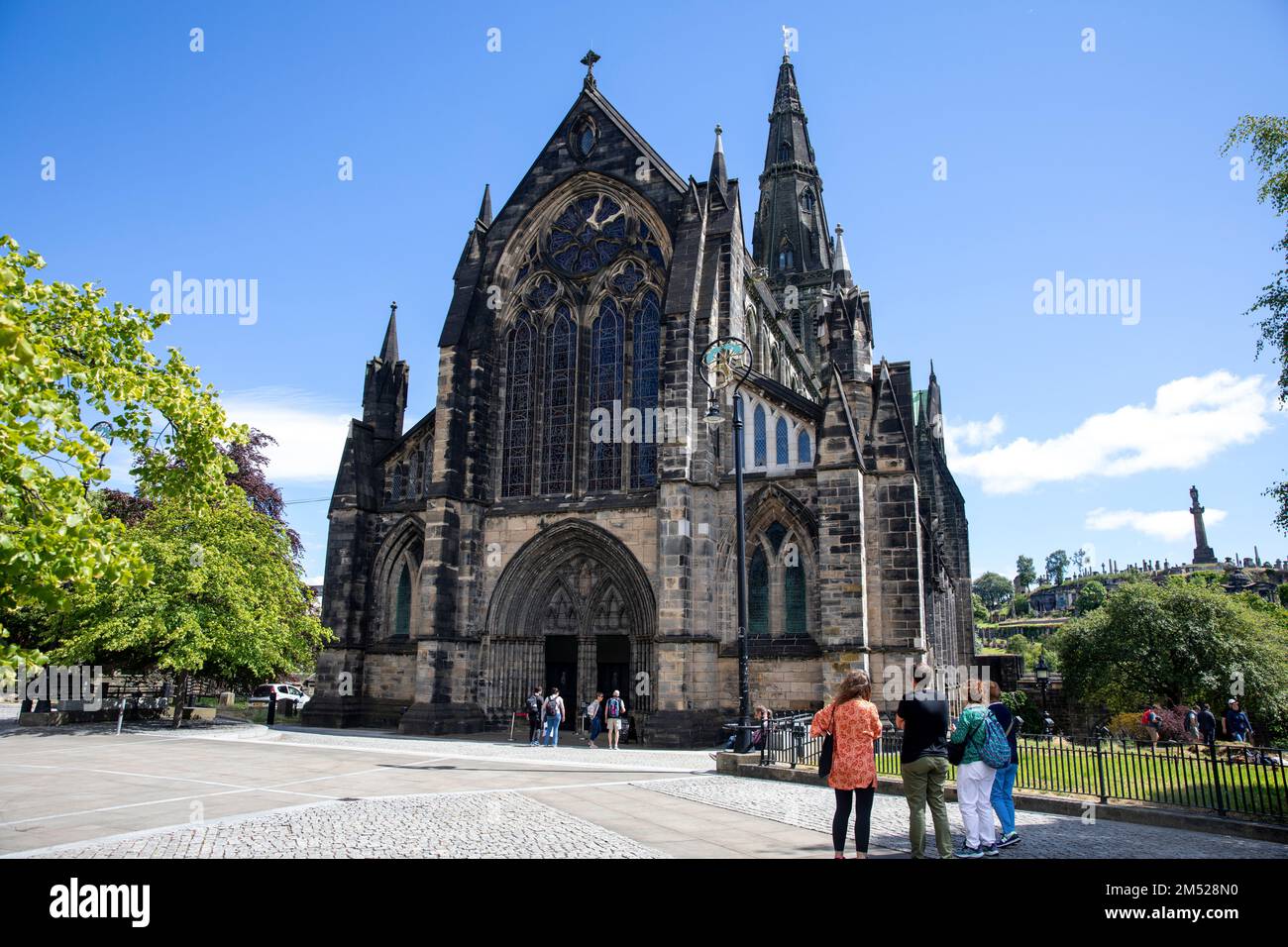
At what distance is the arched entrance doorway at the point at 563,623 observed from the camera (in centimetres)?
2345

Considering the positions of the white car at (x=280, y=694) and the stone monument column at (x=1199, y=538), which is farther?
the stone monument column at (x=1199, y=538)

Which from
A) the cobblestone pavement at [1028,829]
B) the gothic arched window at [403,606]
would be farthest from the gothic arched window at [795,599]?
the gothic arched window at [403,606]

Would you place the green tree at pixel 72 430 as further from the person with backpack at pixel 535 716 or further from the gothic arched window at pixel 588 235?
the gothic arched window at pixel 588 235

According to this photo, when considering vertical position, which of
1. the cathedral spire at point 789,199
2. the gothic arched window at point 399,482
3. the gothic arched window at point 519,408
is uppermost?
the cathedral spire at point 789,199

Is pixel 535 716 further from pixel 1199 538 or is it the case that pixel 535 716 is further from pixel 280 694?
pixel 1199 538

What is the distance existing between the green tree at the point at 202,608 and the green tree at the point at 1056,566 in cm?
19249

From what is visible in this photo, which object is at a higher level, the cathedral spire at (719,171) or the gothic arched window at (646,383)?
the cathedral spire at (719,171)

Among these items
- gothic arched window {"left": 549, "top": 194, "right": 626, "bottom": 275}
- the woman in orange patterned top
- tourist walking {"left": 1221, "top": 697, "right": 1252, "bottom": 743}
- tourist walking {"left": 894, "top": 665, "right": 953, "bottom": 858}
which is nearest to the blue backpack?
tourist walking {"left": 894, "top": 665, "right": 953, "bottom": 858}

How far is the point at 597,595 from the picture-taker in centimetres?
2392

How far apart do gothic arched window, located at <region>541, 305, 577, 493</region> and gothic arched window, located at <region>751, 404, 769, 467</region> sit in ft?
17.8

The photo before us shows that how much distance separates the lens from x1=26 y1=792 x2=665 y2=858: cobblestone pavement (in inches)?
293

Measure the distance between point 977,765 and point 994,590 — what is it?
651 ft

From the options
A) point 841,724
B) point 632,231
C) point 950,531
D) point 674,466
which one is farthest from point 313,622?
point 950,531
